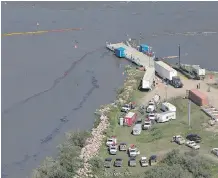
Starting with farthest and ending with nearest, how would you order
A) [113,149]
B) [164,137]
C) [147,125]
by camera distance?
[147,125] < [164,137] < [113,149]

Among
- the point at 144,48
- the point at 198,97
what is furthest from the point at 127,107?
the point at 144,48

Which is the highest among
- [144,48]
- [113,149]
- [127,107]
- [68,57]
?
[144,48]

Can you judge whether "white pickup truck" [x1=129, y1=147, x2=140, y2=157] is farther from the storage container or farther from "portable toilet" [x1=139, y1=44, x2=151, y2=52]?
"portable toilet" [x1=139, y1=44, x2=151, y2=52]

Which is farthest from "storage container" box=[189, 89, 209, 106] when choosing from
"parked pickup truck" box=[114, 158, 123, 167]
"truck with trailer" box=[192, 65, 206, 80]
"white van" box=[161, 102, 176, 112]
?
"parked pickup truck" box=[114, 158, 123, 167]

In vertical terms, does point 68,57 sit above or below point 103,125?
above

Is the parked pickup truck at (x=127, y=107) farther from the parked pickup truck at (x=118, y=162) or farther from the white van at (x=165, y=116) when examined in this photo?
the parked pickup truck at (x=118, y=162)

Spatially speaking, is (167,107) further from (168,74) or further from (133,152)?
(168,74)

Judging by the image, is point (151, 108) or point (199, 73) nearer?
point (151, 108)
